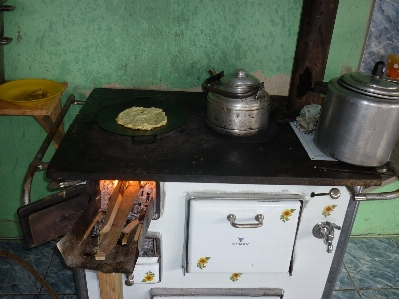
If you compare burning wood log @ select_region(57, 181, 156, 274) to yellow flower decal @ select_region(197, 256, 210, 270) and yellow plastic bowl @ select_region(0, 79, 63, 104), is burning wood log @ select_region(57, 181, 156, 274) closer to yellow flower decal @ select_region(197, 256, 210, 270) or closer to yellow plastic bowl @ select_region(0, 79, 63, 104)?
yellow flower decal @ select_region(197, 256, 210, 270)

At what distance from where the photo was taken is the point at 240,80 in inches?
67.4

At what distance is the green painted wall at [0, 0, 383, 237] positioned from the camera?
79.7 inches

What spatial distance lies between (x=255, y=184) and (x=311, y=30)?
900 mm

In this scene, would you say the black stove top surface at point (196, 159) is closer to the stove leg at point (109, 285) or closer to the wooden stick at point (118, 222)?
the wooden stick at point (118, 222)

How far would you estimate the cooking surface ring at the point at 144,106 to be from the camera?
1727 mm

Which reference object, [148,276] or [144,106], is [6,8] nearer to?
[144,106]

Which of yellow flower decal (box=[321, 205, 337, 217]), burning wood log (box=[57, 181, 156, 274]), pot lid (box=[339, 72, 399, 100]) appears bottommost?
yellow flower decal (box=[321, 205, 337, 217])

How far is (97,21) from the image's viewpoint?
80.4 inches

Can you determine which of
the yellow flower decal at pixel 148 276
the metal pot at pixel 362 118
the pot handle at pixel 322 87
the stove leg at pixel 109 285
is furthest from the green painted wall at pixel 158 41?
the stove leg at pixel 109 285


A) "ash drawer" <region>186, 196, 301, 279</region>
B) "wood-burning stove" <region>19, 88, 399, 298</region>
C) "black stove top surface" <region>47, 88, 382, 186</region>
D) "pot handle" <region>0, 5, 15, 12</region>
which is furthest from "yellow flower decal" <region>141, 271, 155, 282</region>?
"pot handle" <region>0, 5, 15, 12</region>

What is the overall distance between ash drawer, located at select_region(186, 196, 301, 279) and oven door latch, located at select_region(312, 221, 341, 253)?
0.14 meters

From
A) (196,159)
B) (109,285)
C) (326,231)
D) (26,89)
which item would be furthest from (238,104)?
(26,89)

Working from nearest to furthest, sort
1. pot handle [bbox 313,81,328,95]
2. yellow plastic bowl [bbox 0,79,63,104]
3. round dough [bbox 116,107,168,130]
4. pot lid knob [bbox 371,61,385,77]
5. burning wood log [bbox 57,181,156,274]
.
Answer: burning wood log [bbox 57,181,156,274]
pot lid knob [bbox 371,61,385,77]
pot handle [bbox 313,81,328,95]
round dough [bbox 116,107,168,130]
yellow plastic bowl [bbox 0,79,63,104]

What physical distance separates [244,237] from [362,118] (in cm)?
65
